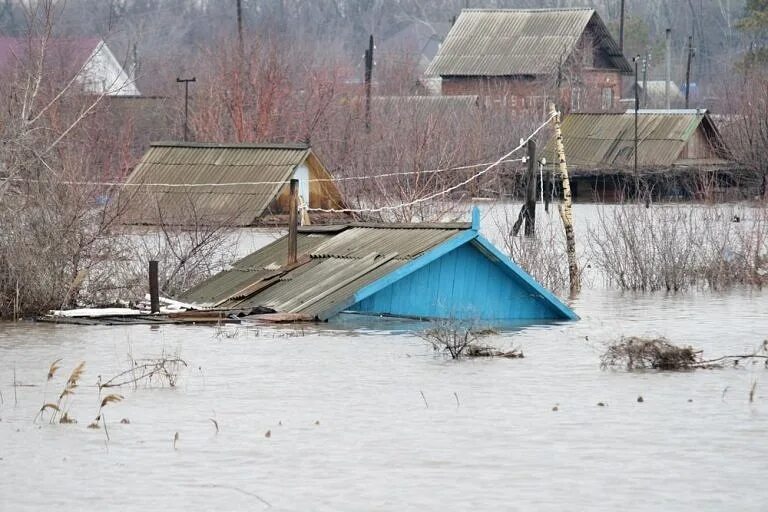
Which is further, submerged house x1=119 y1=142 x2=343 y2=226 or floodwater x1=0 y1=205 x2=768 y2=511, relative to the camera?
submerged house x1=119 y1=142 x2=343 y2=226

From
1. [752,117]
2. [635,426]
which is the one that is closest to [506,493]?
[635,426]

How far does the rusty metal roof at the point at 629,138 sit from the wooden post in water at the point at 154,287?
4367 centimetres

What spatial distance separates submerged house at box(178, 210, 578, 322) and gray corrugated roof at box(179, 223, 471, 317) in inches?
0.8

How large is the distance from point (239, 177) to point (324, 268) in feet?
70.7

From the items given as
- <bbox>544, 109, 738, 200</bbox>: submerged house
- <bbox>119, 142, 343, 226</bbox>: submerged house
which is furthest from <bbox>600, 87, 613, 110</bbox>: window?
<bbox>119, 142, 343, 226</bbox>: submerged house

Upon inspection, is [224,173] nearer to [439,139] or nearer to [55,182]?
[439,139]

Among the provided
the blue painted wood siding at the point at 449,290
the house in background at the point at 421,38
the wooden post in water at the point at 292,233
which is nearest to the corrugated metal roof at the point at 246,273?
the wooden post in water at the point at 292,233

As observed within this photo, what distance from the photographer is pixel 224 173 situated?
43.3 m

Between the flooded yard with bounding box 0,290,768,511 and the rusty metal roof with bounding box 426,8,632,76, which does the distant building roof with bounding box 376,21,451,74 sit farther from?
the flooded yard with bounding box 0,290,768,511

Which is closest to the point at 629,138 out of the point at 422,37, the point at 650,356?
the point at 650,356

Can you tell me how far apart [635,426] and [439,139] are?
1202 inches

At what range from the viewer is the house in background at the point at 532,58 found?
80938 millimetres

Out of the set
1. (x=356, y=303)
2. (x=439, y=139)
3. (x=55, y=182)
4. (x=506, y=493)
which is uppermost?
(x=439, y=139)

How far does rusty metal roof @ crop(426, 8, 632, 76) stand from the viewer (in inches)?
3243
